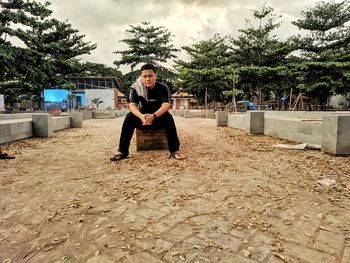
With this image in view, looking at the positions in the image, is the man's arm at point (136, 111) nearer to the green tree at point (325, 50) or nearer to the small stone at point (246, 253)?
the small stone at point (246, 253)

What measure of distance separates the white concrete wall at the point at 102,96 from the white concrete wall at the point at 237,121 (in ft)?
79.9

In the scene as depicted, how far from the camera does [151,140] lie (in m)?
4.52

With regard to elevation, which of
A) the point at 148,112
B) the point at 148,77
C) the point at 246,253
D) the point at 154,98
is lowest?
the point at 246,253

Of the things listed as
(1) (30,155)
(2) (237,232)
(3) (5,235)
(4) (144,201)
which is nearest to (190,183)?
(4) (144,201)

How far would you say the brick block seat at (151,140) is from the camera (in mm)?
4473

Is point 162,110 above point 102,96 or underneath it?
underneath

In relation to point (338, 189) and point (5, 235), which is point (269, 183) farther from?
point (5, 235)

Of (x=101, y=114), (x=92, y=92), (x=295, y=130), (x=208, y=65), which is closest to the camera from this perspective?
(x=295, y=130)

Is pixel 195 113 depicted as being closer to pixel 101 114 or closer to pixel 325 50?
pixel 101 114

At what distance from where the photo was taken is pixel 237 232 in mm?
1603

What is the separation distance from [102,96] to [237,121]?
86.5ft

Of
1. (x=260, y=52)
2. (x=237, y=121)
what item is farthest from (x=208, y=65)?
(x=237, y=121)

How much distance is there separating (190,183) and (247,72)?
70.4 ft

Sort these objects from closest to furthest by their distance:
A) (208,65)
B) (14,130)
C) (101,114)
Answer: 1. (14,130)
2. (101,114)
3. (208,65)
